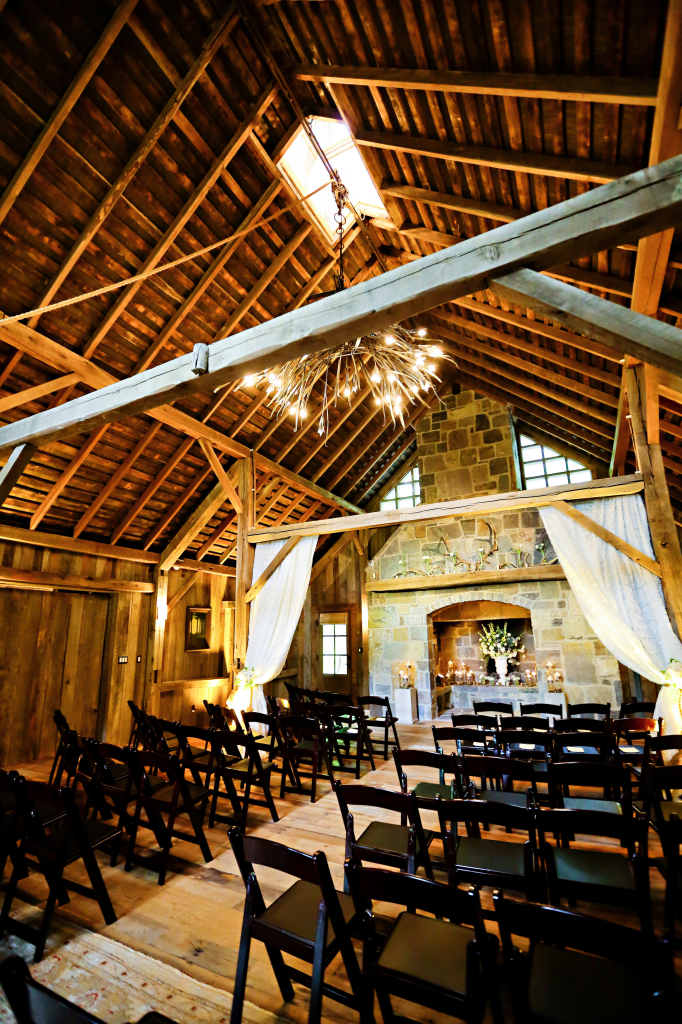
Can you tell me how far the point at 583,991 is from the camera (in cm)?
147

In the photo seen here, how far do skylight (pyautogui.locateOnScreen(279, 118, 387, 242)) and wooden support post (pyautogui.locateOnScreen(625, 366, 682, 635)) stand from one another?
3.40m

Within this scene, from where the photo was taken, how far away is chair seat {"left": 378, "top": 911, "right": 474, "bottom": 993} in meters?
1.55

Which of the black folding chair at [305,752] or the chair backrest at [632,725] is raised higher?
the chair backrest at [632,725]

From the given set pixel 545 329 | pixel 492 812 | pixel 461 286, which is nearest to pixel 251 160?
pixel 545 329

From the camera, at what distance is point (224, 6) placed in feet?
12.3

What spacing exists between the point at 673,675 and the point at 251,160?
635 centimetres

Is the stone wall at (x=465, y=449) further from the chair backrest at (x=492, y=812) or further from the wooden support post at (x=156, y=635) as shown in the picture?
the chair backrest at (x=492, y=812)

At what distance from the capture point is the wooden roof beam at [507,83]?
103 inches

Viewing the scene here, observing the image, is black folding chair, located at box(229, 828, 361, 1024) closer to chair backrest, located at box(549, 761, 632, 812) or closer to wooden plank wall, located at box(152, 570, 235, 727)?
chair backrest, located at box(549, 761, 632, 812)

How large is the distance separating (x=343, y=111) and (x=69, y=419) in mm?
3403

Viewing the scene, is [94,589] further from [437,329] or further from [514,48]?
[514,48]

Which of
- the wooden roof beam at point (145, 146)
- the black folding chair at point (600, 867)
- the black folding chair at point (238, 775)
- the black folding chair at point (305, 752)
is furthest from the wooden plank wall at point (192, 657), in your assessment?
the black folding chair at point (600, 867)

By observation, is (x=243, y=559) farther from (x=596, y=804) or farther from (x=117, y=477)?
(x=596, y=804)

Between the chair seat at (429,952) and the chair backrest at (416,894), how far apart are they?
134mm
